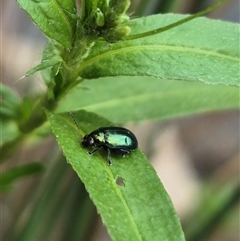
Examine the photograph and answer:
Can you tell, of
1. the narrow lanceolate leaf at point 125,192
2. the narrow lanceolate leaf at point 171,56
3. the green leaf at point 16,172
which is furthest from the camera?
the green leaf at point 16,172

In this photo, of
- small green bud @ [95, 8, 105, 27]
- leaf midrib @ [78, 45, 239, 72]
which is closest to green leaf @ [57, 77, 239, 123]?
leaf midrib @ [78, 45, 239, 72]

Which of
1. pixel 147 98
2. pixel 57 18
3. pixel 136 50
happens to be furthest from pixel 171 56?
pixel 147 98

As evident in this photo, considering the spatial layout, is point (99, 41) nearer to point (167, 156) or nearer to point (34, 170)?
point (34, 170)

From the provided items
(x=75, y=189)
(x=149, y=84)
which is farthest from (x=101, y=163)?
(x=75, y=189)

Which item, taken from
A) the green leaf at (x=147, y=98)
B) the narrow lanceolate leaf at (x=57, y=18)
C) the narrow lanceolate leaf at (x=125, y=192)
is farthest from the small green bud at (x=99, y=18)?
the green leaf at (x=147, y=98)

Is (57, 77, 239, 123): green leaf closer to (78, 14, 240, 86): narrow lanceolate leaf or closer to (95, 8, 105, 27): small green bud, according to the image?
(78, 14, 240, 86): narrow lanceolate leaf

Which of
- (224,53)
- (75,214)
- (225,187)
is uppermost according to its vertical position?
(224,53)

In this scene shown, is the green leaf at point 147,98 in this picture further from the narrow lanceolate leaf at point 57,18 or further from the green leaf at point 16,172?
the narrow lanceolate leaf at point 57,18
